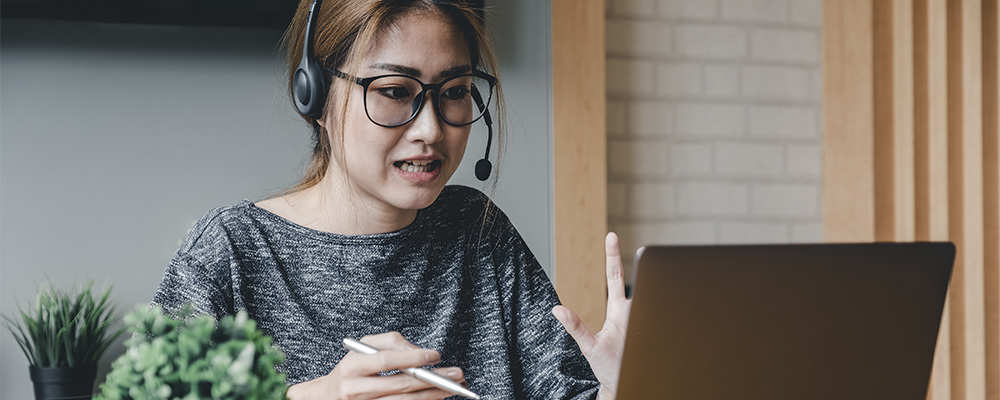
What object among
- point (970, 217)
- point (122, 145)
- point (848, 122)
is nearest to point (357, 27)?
point (122, 145)

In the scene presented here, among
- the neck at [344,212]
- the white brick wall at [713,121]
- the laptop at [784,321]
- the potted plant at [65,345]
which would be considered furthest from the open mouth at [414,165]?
the white brick wall at [713,121]

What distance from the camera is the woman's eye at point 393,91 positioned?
1042 mm

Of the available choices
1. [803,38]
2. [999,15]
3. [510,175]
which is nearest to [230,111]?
[510,175]

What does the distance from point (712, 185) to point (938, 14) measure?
27.3 inches

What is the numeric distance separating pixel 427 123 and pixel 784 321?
543mm

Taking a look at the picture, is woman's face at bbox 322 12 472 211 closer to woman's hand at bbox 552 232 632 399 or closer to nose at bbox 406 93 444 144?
nose at bbox 406 93 444 144

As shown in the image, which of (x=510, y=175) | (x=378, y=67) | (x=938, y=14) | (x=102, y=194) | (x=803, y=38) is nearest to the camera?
(x=378, y=67)

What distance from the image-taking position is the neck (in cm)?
117

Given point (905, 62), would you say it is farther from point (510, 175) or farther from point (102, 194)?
point (102, 194)

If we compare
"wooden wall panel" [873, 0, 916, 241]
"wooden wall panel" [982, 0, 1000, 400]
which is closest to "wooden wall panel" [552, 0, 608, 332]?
"wooden wall panel" [873, 0, 916, 241]

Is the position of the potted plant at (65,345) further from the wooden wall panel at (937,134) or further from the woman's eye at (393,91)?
the wooden wall panel at (937,134)

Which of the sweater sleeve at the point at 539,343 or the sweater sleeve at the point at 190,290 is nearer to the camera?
the sweater sleeve at the point at 190,290

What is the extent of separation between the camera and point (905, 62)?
6.56 ft

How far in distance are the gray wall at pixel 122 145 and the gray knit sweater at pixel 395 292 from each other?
0.56m
